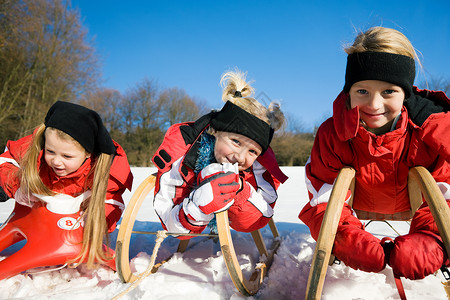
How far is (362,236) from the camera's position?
107 centimetres

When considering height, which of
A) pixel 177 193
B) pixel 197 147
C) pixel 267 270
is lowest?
pixel 267 270

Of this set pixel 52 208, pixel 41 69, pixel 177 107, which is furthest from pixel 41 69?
pixel 52 208

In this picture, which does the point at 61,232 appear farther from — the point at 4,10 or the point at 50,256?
the point at 4,10

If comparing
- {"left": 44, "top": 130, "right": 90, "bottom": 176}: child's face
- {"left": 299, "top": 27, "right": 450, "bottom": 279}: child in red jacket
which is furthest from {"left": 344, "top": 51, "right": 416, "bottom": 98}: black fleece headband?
{"left": 44, "top": 130, "right": 90, "bottom": 176}: child's face

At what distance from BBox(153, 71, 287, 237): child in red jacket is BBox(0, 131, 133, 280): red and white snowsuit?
32 centimetres

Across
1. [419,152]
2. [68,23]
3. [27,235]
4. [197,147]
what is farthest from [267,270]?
[68,23]

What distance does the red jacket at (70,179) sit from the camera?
166 centimetres

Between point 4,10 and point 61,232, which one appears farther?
point 4,10

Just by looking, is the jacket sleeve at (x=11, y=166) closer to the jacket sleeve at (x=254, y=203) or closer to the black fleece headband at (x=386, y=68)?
the jacket sleeve at (x=254, y=203)

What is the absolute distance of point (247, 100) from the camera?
1669mm

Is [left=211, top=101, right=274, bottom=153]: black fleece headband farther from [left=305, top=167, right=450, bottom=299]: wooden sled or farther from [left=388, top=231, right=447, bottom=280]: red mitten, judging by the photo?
[left=388, top=231, right=447, bottom=280]: red mitten

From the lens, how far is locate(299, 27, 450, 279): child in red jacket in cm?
107

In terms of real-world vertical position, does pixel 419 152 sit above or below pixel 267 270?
above

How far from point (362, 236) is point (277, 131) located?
822 millimetres
